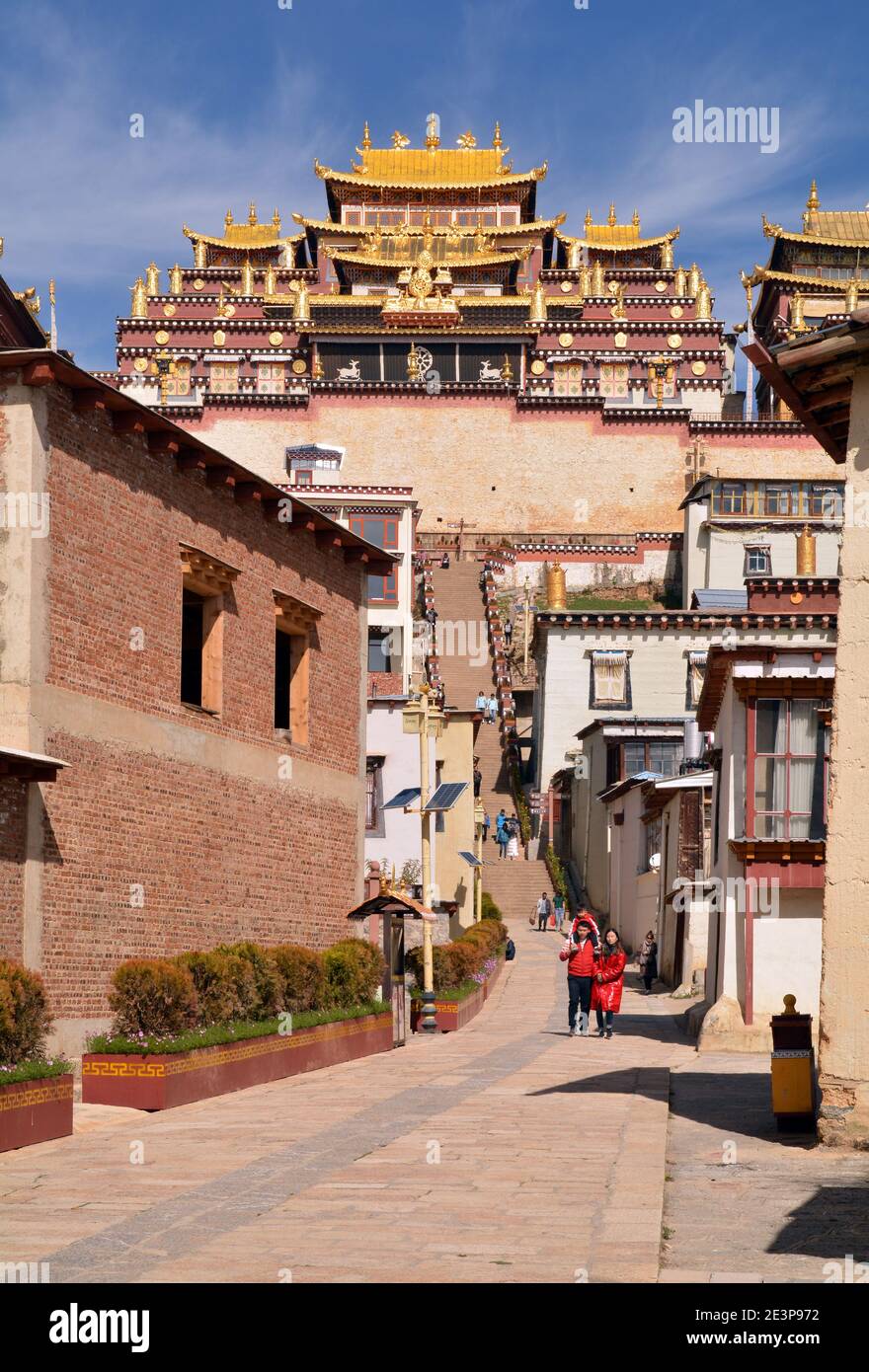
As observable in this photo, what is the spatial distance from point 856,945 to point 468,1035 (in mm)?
14297

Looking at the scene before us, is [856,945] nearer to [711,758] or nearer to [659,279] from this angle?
[711,758]

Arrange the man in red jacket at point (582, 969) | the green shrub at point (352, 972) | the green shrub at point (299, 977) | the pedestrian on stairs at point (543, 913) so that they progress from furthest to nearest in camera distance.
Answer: the pedestrian on stairs at point (543, 913)
the man in red jacket at point (582, 969)
the green shrub at point (352, 972)
the green shrub at point (299, 977)

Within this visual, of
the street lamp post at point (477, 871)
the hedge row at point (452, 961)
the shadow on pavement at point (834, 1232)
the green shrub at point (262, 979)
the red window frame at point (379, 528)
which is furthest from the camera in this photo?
the red window frame at point (379, 528)

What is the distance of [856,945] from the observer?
41.6ft

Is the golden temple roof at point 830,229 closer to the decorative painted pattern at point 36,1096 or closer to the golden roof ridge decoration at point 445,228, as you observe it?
the golden roof ridge decoration at point 445,228

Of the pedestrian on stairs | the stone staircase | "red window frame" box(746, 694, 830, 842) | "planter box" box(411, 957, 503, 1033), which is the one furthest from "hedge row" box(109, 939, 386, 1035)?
the stone staircase

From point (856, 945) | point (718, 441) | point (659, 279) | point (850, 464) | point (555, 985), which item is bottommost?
point (555, 985)

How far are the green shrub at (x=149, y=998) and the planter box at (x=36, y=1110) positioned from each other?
2787 mm

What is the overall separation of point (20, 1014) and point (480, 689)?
4654 cm

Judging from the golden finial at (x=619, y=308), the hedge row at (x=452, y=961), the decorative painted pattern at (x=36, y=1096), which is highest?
the golden finial at (x=619, y=308)

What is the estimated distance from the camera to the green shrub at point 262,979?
20016 millimetres

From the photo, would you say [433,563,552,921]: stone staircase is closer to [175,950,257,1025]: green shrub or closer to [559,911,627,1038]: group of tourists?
[559,911,627,1038]: group of tourists

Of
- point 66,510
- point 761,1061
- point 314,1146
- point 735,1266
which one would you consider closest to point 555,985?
point 761,1061

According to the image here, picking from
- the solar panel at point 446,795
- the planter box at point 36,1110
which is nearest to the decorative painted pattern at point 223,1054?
the planter box at point 36,1110
